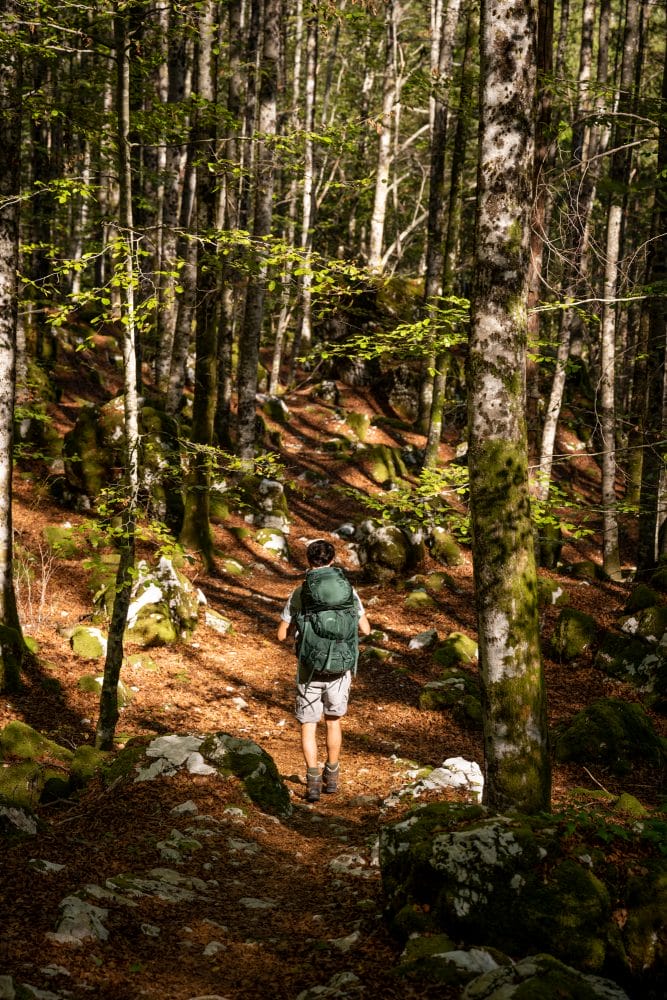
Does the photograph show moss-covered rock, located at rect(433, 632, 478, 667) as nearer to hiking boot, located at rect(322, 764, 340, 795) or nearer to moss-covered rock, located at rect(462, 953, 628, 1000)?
Answer: hiking boot, located at rect(322, 764, 340, 795)

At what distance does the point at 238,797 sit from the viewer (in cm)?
573

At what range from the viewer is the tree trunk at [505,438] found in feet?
14.2

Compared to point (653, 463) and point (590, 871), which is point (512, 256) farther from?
point (653, 463)

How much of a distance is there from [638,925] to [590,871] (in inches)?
11.6

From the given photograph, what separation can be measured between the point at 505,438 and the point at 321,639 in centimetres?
257

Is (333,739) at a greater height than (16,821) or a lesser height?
lesser

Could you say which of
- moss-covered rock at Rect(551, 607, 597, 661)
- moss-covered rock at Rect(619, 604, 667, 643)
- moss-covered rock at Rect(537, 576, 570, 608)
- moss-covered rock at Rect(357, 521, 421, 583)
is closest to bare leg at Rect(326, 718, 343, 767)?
moss-covered rock at Rect(551, 607, 597, 661)

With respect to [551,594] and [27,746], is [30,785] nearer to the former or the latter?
[27,746]

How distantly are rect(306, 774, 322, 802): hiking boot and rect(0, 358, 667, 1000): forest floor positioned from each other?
10cm

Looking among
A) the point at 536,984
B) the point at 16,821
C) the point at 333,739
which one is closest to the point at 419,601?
the point at 333,739

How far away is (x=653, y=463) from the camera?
12.9 metres

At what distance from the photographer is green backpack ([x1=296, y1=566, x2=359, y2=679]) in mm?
6012

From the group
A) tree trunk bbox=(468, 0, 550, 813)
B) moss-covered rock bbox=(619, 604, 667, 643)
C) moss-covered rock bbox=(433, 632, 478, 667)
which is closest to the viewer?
tree trunk bbox=(468, 0, 550, 813)

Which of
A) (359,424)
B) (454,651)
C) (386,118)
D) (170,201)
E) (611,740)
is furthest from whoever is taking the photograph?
(359,424)
